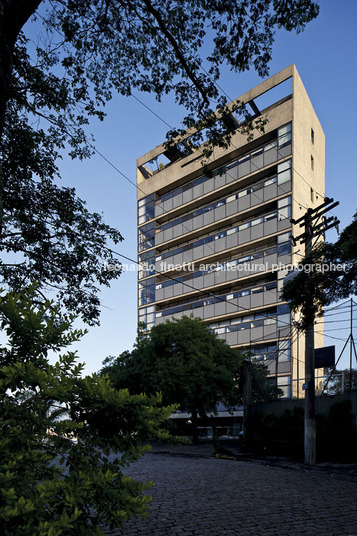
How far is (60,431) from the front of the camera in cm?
327

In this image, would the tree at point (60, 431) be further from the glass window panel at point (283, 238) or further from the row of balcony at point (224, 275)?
the glass window panel at point (283, 238)

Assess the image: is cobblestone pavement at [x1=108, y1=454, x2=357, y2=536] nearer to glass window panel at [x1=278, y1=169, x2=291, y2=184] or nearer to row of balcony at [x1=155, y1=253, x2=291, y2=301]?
row of balcony at [x1=155, y1=253, x2=291, y2=301]

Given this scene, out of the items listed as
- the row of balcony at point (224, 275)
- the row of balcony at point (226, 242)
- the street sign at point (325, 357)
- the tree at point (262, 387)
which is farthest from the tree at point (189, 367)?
the row of balcony at point (226, 242)

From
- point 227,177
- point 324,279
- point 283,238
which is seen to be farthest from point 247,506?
point 227,177

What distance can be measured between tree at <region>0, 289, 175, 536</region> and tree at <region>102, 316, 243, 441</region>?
795 inches

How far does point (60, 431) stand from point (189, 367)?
21042 mm

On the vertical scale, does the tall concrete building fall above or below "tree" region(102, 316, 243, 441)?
above

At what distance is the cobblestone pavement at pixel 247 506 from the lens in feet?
19.9

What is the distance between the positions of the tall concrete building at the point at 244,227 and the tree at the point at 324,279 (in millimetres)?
14654

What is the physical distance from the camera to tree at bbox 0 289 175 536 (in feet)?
9.45

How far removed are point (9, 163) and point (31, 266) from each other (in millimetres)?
2730

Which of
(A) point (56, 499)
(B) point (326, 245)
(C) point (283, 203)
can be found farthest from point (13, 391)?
(C) point (283, 203)

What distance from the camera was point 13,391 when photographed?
3.13 metres

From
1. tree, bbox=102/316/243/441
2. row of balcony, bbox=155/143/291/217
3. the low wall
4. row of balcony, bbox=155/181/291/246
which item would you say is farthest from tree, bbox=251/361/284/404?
row of balcony, bbox=155/181/291/246
